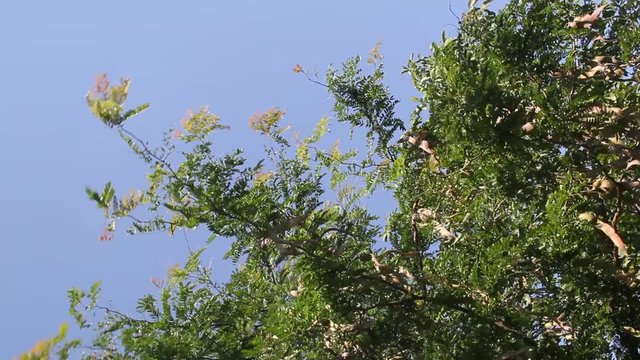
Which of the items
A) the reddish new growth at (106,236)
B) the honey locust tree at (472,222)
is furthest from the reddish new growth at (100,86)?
the reddish new growth at (106,236)

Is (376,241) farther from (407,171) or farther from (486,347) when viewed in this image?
(486,347)

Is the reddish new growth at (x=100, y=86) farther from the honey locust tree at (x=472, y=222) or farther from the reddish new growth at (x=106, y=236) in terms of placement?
the reddish new growth at (x=106, y=236)

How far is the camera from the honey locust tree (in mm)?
2734

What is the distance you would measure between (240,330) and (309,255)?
3.32ft

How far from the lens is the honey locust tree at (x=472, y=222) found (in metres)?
2.73

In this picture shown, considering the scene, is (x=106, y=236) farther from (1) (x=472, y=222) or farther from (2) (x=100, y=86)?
(1) (x=472, y=222)

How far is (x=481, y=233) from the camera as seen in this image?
296cm

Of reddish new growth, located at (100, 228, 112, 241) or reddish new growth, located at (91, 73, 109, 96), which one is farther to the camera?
reddish new growth, located at (100, 228, 112, 241)

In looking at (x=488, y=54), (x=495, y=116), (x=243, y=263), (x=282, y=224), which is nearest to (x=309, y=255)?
(x=282, y=224)

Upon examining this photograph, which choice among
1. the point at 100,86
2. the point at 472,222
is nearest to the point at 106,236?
the point at 100,86

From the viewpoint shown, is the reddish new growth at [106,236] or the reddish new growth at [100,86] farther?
the reddish new growth at [106,236]

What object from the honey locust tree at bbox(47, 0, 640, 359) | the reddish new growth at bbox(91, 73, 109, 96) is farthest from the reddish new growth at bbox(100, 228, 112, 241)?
the reddish new growth at bbox(91, 73, 109, 96)

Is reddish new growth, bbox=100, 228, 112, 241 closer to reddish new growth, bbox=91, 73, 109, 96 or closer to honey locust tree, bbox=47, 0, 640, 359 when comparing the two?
honey locust tree, bbox=47, 0, 640, 359

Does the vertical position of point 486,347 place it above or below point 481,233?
below
